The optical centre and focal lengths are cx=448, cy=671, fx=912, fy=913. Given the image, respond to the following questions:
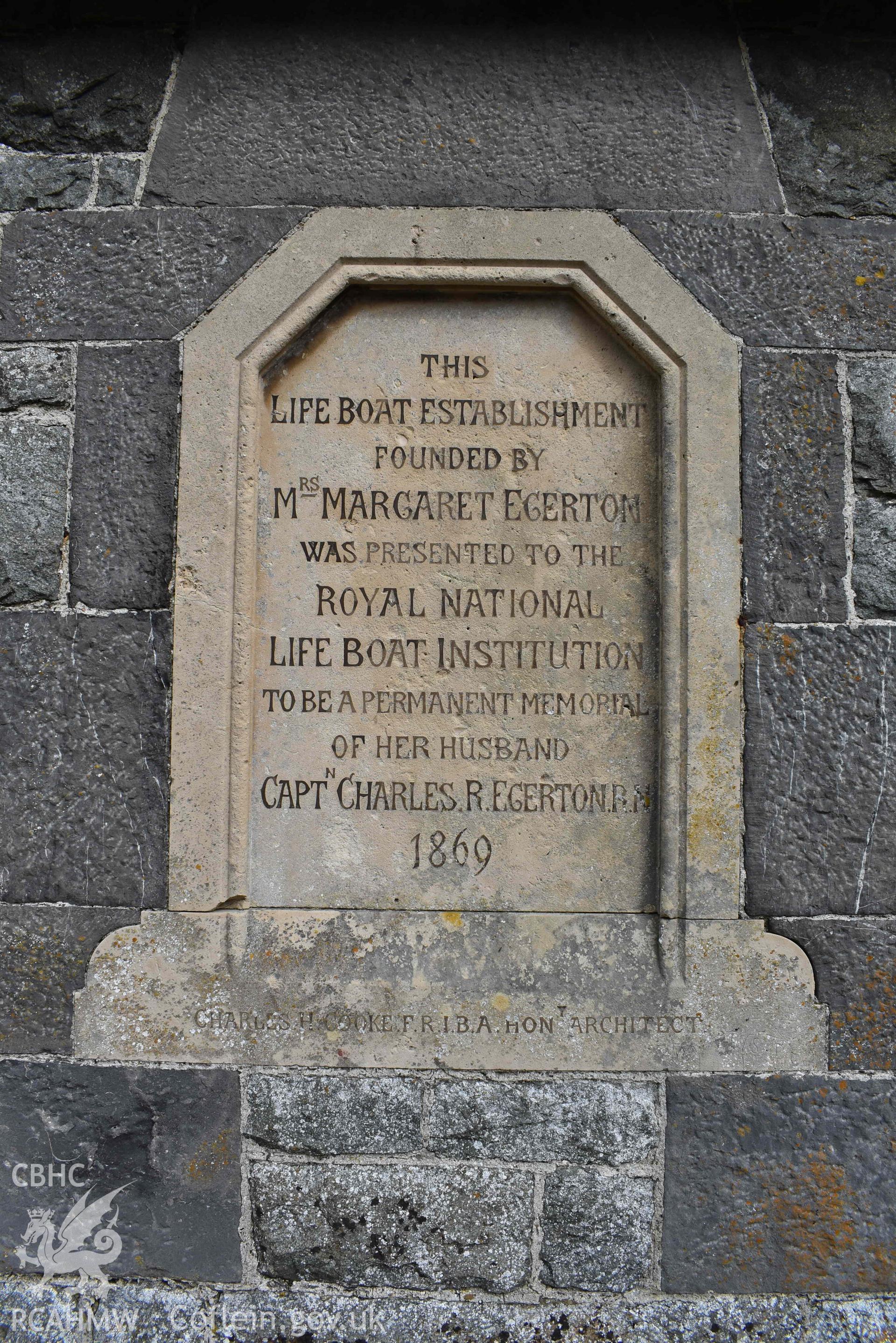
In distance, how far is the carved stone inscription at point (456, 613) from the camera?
93.6 inches

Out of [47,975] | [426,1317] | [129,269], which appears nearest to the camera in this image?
[426,1317]

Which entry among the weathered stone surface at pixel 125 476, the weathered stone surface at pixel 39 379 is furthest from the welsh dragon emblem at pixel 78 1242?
the weathered stone surface at pixel 39 379

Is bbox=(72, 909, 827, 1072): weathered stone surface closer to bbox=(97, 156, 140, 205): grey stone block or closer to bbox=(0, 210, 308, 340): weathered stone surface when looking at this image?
bbox=(0, 210, 308, 340): weathered stone surface

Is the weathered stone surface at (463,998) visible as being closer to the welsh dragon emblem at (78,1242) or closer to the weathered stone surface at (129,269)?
the welsh dragon emblem at (78,1242)

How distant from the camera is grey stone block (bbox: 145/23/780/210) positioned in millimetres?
2426

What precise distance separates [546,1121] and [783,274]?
225cm

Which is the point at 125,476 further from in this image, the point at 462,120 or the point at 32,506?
the point at 462,120

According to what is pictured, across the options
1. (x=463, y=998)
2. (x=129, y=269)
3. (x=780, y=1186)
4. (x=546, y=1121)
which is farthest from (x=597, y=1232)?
(x=129, y=269)

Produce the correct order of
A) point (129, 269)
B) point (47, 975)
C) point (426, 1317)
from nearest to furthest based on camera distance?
point (426, 1317)
point (47, 975)
point (129, 269)

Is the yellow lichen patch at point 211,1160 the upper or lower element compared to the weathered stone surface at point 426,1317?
upper

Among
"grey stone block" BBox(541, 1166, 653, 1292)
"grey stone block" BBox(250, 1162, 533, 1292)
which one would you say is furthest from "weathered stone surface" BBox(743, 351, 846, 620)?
"grey stone block" BBox(250, 1162, 533, 1292)

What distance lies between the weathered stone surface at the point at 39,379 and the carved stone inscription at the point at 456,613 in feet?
1.74

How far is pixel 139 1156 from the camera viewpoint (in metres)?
2.26

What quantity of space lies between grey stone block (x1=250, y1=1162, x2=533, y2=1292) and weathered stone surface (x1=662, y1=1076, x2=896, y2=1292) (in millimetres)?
390
